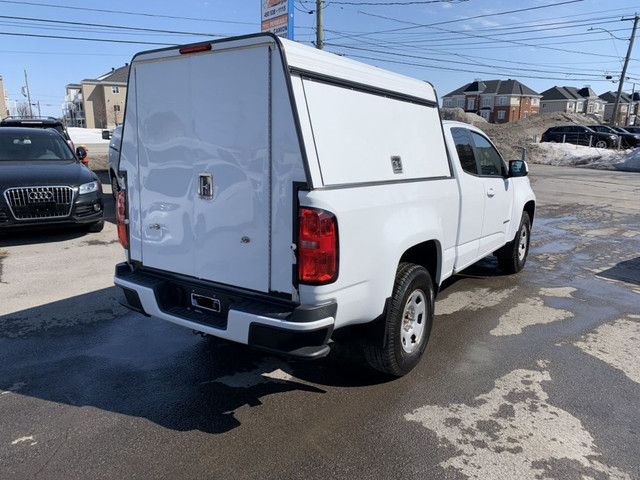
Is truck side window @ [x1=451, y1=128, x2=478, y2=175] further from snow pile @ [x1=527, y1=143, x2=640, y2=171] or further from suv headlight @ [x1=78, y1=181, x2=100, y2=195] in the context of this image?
snow pile @ [x1=527, y1=143, x2=640, y2=171]

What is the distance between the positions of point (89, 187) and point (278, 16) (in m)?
5.91

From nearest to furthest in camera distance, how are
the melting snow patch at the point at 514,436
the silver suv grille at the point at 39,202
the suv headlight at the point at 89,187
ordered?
1. the melting snow patch at the point at 514,436
2. the silver suv grille at the point at 39,202
3. the suv headlight at the point at 89,187

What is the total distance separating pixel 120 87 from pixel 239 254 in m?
83.7

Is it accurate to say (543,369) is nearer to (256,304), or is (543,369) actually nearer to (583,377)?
(583,377)

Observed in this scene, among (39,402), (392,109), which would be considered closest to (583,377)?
(392,109)

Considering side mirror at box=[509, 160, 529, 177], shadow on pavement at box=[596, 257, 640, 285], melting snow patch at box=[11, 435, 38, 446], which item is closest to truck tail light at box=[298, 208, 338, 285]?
melting snow patch at box=[11, 435, 38, 446]

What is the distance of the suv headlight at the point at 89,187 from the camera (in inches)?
319

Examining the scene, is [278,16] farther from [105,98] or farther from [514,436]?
[105,98]

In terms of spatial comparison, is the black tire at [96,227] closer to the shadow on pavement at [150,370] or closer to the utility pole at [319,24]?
the shadow on pavement at [150,370]

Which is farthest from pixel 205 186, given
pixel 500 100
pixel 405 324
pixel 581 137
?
pixel 500 100

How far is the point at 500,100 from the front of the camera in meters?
87.9

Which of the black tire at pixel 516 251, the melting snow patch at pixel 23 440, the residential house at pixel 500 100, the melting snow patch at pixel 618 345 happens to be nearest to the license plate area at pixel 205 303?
the melting snow patch at pixel 23 440

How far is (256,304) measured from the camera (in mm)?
3107

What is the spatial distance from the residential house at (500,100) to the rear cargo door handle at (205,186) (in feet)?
297
